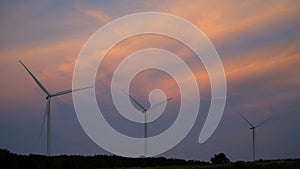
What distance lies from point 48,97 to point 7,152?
21997 mm

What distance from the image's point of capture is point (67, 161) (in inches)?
4107

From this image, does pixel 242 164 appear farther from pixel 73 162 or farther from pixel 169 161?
pixel 169 161

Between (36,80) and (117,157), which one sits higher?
(36,80)

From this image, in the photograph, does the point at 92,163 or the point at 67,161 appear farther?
the point at 92,163

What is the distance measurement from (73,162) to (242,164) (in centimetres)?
3412

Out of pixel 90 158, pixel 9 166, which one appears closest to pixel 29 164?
pixel 9 166

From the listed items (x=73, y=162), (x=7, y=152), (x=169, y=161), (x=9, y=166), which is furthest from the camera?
(x=169, y=161)

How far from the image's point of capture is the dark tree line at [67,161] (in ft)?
295

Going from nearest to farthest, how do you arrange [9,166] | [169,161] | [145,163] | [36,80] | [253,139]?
[36,80] → [9,166] → [253,139] → [145,163] → [169,161]

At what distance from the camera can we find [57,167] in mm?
95875

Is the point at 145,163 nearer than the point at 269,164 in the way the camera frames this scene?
No

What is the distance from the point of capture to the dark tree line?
90.0 metres

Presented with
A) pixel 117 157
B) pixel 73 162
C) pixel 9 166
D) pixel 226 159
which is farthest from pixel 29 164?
pixel 226 159

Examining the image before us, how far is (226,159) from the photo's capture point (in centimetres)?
13525
